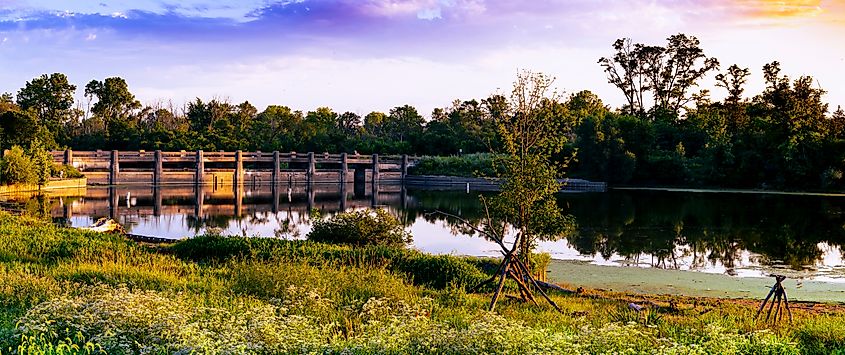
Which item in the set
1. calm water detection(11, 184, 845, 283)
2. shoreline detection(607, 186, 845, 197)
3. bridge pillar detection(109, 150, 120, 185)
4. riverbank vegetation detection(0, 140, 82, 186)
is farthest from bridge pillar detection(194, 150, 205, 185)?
shoreline detection(607, 186, 845, 197)

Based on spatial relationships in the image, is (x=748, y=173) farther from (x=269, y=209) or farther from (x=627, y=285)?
(x=627, y=285)

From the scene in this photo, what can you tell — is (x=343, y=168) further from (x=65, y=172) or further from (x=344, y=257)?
(x=344, y=257)

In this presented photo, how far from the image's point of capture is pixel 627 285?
46.0 ft

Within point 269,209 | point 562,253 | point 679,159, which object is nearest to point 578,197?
point 679,159

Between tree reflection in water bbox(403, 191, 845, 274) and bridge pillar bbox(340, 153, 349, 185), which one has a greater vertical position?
bridge pillar bbox(340, 153, 349, 185)

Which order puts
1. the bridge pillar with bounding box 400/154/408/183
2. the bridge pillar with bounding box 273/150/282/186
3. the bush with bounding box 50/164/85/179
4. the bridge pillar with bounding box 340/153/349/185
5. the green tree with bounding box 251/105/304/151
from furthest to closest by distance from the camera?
the green tree with bounding box 251/105/304/151
the bridge pillar with bounding box 400/154/408/183
the bridge pillar with bounding box 340/153/349/185
the bridge pillar with bounding box 273/150/282/186
the bush with bounding box 50/164/85/179

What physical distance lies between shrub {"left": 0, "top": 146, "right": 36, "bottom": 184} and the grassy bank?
87.7 feet

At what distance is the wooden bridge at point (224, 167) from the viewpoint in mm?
51688

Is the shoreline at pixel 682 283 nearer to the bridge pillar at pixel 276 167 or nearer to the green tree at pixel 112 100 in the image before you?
the bridge pillar at pixel 276 167

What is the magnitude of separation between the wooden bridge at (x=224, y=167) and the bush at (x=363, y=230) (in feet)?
124

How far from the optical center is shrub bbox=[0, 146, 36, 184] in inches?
1494

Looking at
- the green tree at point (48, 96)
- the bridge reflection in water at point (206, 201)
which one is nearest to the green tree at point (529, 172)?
the bridge reflection in water at point (206, 201)

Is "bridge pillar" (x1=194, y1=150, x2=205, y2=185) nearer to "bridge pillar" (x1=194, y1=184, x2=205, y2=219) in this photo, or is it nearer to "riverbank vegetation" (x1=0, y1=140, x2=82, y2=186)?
"bridge pillar" (x1=194, y1=184, x2=205, y2=219)

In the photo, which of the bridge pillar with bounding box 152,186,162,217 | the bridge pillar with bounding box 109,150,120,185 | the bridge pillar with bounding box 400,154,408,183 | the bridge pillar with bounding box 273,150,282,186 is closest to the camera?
the bridge pillar with bounding box 152,186,162,217
